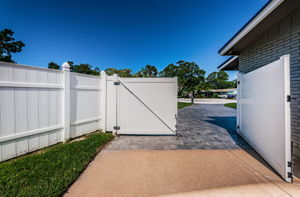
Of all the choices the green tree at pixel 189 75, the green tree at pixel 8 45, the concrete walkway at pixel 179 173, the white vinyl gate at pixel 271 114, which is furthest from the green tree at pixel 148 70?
the concrete walkway at pixel 179 173

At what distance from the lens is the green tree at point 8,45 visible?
17.1 meters

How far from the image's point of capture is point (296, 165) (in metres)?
2.19

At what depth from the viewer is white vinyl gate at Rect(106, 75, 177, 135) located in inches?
145

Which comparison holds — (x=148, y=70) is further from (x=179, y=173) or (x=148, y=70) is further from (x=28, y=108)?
(x=179, y=173)

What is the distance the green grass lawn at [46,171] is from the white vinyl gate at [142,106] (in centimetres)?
126

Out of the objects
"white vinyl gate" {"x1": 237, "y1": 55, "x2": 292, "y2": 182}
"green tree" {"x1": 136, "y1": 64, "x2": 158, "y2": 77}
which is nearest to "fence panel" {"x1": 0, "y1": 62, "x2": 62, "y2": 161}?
"white vinyl gate" {"x1": 237, "y1": 55, "x2": 292, "y2": 182}

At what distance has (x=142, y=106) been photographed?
148 inches

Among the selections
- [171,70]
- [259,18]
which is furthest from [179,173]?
[171,70]

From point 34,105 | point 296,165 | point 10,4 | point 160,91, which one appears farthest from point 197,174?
point 10,4

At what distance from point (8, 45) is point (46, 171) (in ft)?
90.0

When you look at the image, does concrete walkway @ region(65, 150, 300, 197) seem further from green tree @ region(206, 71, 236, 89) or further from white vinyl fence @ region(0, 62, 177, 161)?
green tree @ region(206, 71, 236, 89)

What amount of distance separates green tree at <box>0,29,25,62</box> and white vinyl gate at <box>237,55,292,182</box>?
2775cm

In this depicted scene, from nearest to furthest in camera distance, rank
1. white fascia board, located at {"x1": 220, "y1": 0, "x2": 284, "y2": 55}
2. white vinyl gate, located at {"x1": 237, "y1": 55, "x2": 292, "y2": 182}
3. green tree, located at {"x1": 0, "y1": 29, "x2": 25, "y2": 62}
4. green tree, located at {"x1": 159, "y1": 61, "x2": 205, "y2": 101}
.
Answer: white vinyl gate, located at {"x1": 237, "y1": 55, "x2": 292, "y2": 182}, white fascia board, located at {"x1": 220, "y1": 0, "x2": 284, "y2": 55}, green tree, located at {"x1": 0, "y1": 29, "x2": 25, "y2": 62}, green tree, located at {"x1": 159, "y1": 61, "x2": 205, "y2": 101}

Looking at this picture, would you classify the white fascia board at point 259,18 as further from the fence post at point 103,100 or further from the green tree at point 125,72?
the green tree at point 125,72
